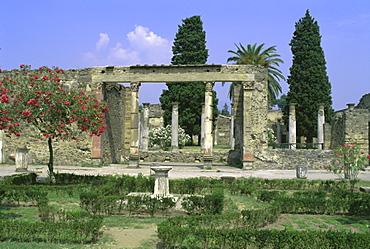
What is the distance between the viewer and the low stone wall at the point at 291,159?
1944 cm

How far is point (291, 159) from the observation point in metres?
19.6

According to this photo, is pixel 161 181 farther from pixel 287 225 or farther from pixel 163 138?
pixel 163 138

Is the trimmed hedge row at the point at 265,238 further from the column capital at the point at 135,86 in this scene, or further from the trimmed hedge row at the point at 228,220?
the column capital at the point at 135,86

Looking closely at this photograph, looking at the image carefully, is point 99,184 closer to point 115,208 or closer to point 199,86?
point 115,208

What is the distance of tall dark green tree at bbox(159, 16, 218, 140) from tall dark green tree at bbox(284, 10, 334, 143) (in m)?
9.06

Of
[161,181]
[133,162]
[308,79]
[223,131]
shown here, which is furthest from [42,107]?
[223,131]

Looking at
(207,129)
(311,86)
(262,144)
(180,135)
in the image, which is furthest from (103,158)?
(311,86)

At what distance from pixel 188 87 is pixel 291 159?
73.0 ft

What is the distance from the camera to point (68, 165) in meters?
20.5

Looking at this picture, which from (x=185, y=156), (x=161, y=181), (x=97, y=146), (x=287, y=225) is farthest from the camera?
(x=185, y=156)

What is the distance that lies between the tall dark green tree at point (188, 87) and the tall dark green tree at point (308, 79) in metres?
9.06

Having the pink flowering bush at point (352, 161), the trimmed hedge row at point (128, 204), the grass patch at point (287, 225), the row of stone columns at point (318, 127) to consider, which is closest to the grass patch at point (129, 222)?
the trimmed hedge row at point (128, 204)

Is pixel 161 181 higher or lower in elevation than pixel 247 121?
lower

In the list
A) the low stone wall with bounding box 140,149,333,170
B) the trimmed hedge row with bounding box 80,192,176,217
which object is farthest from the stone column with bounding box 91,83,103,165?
the trimmed hedge row with bounding box 80,192,176,217
